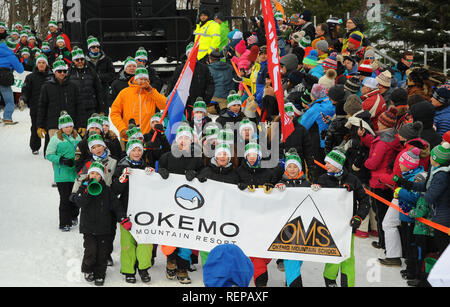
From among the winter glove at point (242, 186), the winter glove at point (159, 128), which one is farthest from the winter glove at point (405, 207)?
the winter glove at point (159, 128)

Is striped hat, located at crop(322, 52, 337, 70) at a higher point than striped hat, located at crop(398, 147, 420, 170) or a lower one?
higher

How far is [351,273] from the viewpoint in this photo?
266 inches

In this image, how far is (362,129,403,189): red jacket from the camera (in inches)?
315

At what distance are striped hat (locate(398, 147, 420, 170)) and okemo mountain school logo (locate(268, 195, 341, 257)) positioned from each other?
1.21m

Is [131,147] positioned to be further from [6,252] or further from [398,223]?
[398,223]

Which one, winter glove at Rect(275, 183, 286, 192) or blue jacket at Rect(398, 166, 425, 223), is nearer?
winter glove at Rect(275, 183, 286, 192)

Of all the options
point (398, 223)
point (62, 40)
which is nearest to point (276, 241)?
point (398, 223)

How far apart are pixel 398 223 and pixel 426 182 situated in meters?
0.82

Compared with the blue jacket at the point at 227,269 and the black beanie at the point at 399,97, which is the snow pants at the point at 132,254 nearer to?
the black beanie at the point at 399,97

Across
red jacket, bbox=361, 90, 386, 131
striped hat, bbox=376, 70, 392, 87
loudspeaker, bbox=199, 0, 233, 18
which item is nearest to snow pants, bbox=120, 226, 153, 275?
red jacket, bbox=361, 90, 386, 131

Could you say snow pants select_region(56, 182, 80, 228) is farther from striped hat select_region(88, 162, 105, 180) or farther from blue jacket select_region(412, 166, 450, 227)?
blue jacket select_region(412, 166, 450, 227)

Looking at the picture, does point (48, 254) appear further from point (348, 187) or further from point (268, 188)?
point (348, 187)

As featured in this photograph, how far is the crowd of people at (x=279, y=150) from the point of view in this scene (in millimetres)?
7023

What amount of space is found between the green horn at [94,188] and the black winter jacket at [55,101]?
12.9 feet
